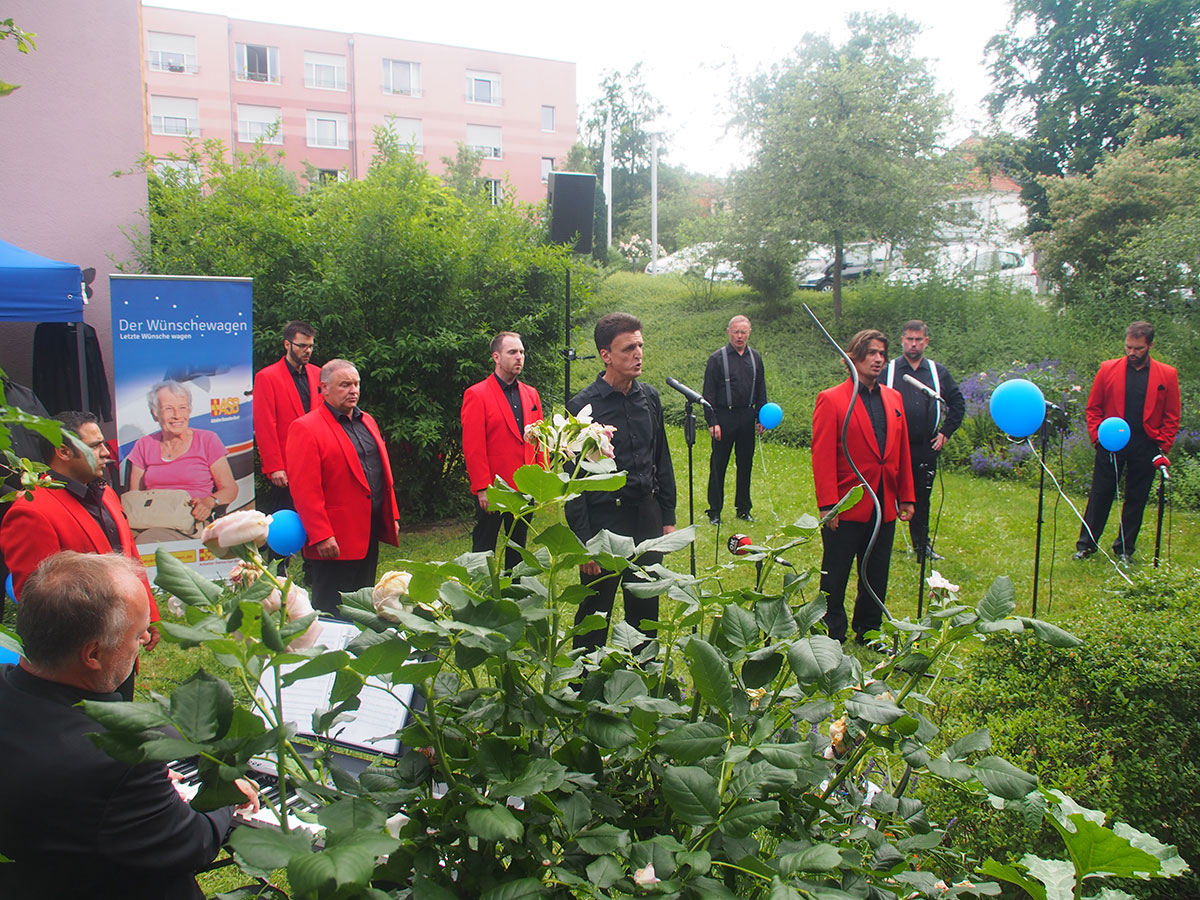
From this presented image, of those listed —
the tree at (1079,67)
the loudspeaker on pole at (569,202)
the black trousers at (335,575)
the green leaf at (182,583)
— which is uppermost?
the tree at (1079,67)

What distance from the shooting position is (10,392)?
177 inches

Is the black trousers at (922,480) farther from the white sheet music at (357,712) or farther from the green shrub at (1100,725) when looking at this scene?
the white sheet music at (357,712)

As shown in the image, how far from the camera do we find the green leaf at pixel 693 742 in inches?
32.4

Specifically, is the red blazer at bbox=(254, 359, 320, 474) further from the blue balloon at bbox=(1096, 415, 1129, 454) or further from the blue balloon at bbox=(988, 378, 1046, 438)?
the blue balloon at bbox=(1096, 415, 1129, 454)

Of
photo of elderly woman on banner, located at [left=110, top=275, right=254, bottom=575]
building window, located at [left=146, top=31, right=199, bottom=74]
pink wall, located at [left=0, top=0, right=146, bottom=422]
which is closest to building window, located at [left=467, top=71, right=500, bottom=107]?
building window, located at [left=146, top=31, right=199, bottom=74]

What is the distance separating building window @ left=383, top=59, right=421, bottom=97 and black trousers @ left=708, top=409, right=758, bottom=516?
3159 centimetres

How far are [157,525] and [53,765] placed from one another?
4.89 meters

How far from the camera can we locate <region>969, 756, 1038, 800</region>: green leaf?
87 centimetres

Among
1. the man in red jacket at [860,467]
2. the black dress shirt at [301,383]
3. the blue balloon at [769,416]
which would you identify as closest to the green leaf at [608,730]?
A: the man in red jacket at [860,467]

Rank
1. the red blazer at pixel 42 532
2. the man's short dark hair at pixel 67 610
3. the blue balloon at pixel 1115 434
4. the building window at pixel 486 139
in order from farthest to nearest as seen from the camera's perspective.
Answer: the building window at pixel 486 139, the blue balloon at pixel 1115 434, the red blazer at pixel 42 532, the man's short dark hair at pixel 67 610

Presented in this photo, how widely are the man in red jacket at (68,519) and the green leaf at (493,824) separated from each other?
2621mm

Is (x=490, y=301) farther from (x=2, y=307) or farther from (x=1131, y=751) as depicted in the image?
(x=1131, y=751)

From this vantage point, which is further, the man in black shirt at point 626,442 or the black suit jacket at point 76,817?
the man in black shirt at point 626,442

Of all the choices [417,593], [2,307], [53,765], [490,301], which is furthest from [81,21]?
[417,593]
